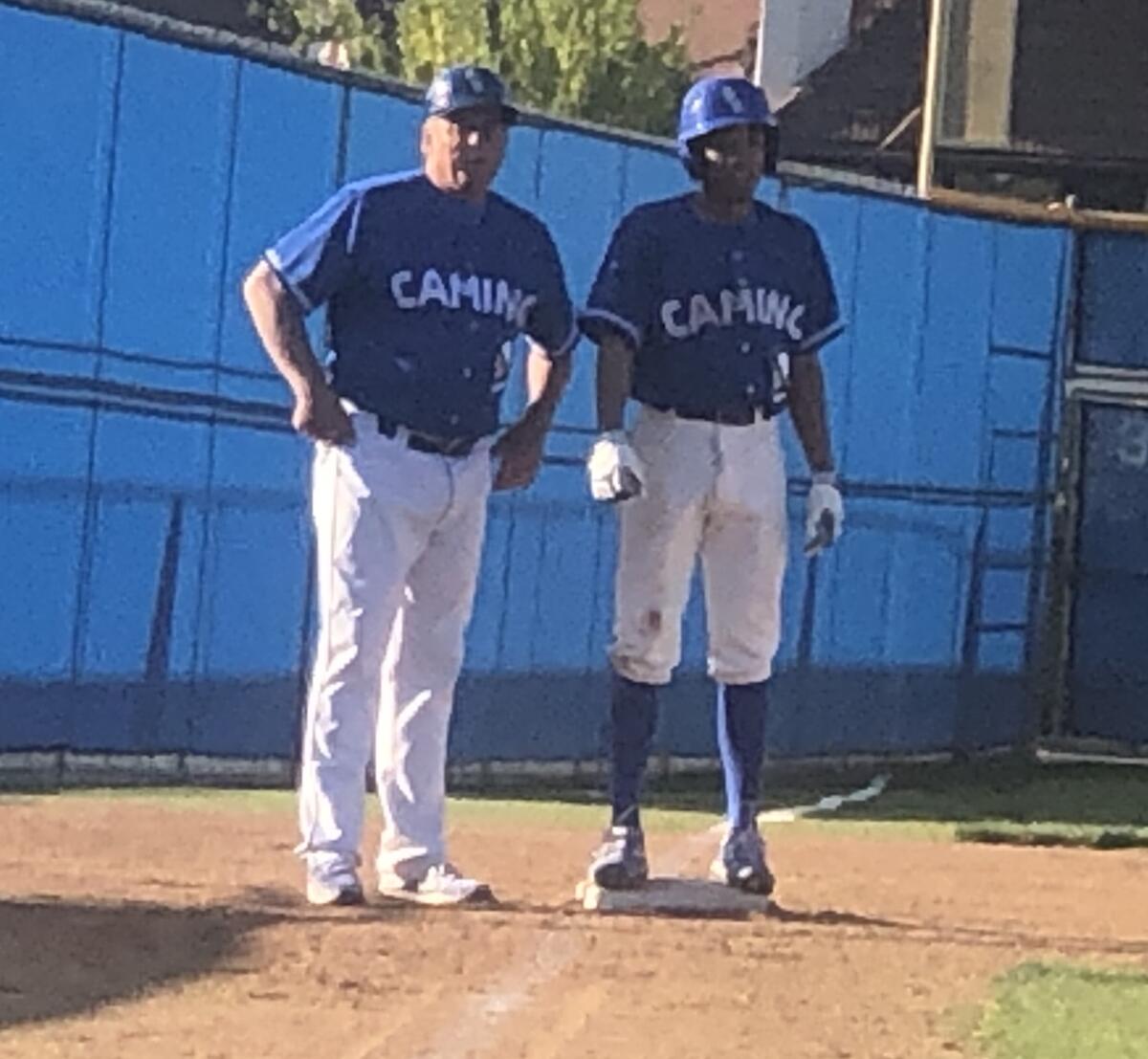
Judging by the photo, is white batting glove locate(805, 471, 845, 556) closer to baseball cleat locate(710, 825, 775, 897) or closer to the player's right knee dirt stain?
the player's right knee dirt stain

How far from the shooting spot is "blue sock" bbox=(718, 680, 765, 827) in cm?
821

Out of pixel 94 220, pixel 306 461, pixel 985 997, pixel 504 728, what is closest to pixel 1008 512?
pixel 504 728

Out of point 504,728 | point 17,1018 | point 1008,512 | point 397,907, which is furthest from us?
point 1008,512

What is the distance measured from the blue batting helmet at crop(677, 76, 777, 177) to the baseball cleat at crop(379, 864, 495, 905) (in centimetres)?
181

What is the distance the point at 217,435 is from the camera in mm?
12273

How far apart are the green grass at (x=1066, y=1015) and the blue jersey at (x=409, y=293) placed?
1.89 m

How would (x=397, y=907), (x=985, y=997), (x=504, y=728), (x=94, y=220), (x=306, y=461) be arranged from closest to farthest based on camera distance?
(x=985, y=997) < (x=397, y=907) < (x=94, y=220) < (x=306, y=461) < (x=504, y=728)

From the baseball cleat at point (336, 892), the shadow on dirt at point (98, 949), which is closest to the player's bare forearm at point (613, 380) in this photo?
the baseball cleat at point (336, 892)

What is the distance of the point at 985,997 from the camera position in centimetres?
670

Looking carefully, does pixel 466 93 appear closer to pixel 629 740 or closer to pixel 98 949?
pixel 629 740

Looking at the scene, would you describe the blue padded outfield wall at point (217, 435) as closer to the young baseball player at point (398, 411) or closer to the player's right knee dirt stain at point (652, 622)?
the young baseball player at point (398, 411)

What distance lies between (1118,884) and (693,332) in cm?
246

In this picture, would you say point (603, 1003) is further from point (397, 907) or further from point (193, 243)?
point (193, 243)

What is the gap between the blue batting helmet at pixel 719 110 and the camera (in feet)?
25.9
